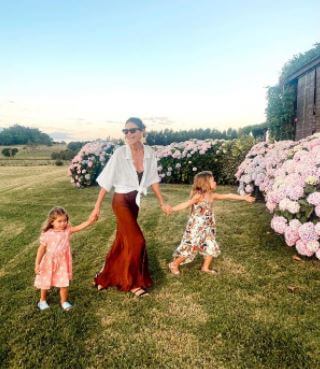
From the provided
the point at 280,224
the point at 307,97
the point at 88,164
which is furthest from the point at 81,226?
the point at 307,97

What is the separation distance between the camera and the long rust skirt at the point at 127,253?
16.5 feet

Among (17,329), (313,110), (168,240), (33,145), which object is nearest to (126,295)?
(17,329)

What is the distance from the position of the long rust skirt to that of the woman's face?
0.63 meters

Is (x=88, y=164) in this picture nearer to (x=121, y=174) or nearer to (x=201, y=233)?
(x=201, y=233)

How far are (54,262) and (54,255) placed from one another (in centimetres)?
9

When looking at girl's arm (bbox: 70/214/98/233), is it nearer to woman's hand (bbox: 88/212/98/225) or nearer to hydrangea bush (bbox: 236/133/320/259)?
woman's hand (bbox: 88/212/98/225)

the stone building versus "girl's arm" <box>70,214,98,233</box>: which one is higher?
the stone building

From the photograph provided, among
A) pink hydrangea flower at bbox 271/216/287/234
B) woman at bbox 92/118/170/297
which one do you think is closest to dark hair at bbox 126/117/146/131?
woman at bbox 92/118/170/297

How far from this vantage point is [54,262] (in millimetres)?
4797

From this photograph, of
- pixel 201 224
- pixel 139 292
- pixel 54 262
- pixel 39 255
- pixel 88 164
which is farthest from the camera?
pixel 88 164

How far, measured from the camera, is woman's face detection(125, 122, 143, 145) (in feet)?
16.4

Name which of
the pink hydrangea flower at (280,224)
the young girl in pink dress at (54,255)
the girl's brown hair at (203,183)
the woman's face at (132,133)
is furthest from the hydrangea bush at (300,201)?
the young girl in pink dress at (54,255)

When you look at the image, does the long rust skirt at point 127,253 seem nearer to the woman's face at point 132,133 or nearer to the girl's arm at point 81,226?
the girl's arm at point 81,226

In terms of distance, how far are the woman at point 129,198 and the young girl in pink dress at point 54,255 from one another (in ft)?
1.62
